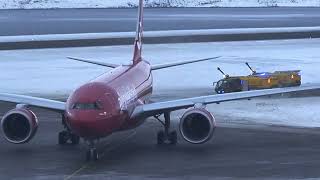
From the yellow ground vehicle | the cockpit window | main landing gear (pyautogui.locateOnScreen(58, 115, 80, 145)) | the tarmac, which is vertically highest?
the yellow ground vehicle

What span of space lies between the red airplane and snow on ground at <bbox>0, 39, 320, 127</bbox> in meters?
5.93

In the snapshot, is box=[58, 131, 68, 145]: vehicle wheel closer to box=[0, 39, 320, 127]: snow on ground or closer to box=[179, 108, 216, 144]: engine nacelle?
box=[179, 108, 216, 144]: engine nacelle

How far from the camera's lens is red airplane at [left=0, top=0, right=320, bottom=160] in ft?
76.6

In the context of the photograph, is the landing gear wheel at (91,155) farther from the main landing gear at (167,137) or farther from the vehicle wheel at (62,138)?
the main landing gear at (167,137)

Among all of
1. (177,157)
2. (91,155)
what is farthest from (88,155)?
(177,157)

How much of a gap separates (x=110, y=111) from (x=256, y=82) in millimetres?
18983

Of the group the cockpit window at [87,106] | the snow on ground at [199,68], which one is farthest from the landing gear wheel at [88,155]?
the snow on ground at [199,68]

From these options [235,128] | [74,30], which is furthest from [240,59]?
[74,30]

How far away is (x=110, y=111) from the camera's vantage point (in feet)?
77.5

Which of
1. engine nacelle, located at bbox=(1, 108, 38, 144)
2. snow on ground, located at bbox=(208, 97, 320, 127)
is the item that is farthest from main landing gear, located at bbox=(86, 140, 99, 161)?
snow on ground, located at bbox=(208, 97, 320, 127)

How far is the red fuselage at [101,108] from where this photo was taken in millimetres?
23172

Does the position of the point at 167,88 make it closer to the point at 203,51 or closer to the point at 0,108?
the point at 0,108

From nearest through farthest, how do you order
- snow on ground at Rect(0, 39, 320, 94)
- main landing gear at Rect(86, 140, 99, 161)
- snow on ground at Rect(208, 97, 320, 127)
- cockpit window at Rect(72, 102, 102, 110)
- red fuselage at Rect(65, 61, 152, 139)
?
red fuselage at Rect(65, 61, 152, 139) < cockpit window at Rect(72, 102, 102, 110) < main landing gear at Rect(86, 140, 99, 161) < snow on ground at Rect(208, 97, 320, 127) < snow on ground at Rect(0, 39, 320, 94)

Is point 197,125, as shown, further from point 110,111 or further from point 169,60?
point 169,60
